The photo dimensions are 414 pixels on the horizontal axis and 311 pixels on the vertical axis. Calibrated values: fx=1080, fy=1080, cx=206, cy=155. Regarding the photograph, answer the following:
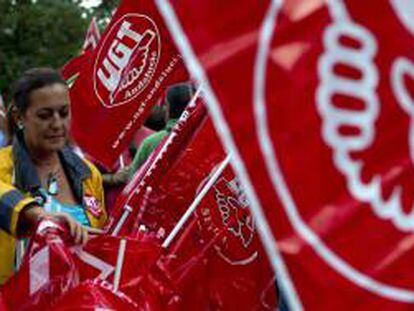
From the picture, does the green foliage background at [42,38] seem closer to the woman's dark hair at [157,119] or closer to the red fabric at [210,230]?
the woman's dark hair at [157,119]

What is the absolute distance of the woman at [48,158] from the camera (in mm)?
3309

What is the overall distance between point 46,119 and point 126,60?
3.13 ft

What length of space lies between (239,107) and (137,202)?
180cm

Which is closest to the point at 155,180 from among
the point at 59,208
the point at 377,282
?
the point at 59,208

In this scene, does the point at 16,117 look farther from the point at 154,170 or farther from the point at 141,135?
the point at 141,135

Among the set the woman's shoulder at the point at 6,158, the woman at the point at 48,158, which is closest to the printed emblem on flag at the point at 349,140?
the woman at the point at 48,158

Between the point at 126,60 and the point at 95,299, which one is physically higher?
the point at 126,60

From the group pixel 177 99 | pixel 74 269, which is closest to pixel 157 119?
pixel 177 99

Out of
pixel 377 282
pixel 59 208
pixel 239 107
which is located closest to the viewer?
pixel 239 107

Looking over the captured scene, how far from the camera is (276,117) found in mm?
1712

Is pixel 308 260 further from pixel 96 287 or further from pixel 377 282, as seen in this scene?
pixel 96 287

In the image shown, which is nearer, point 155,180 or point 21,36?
point 155,180

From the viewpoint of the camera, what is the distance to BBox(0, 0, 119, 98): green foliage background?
78.3ft

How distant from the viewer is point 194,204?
3.58 metres
